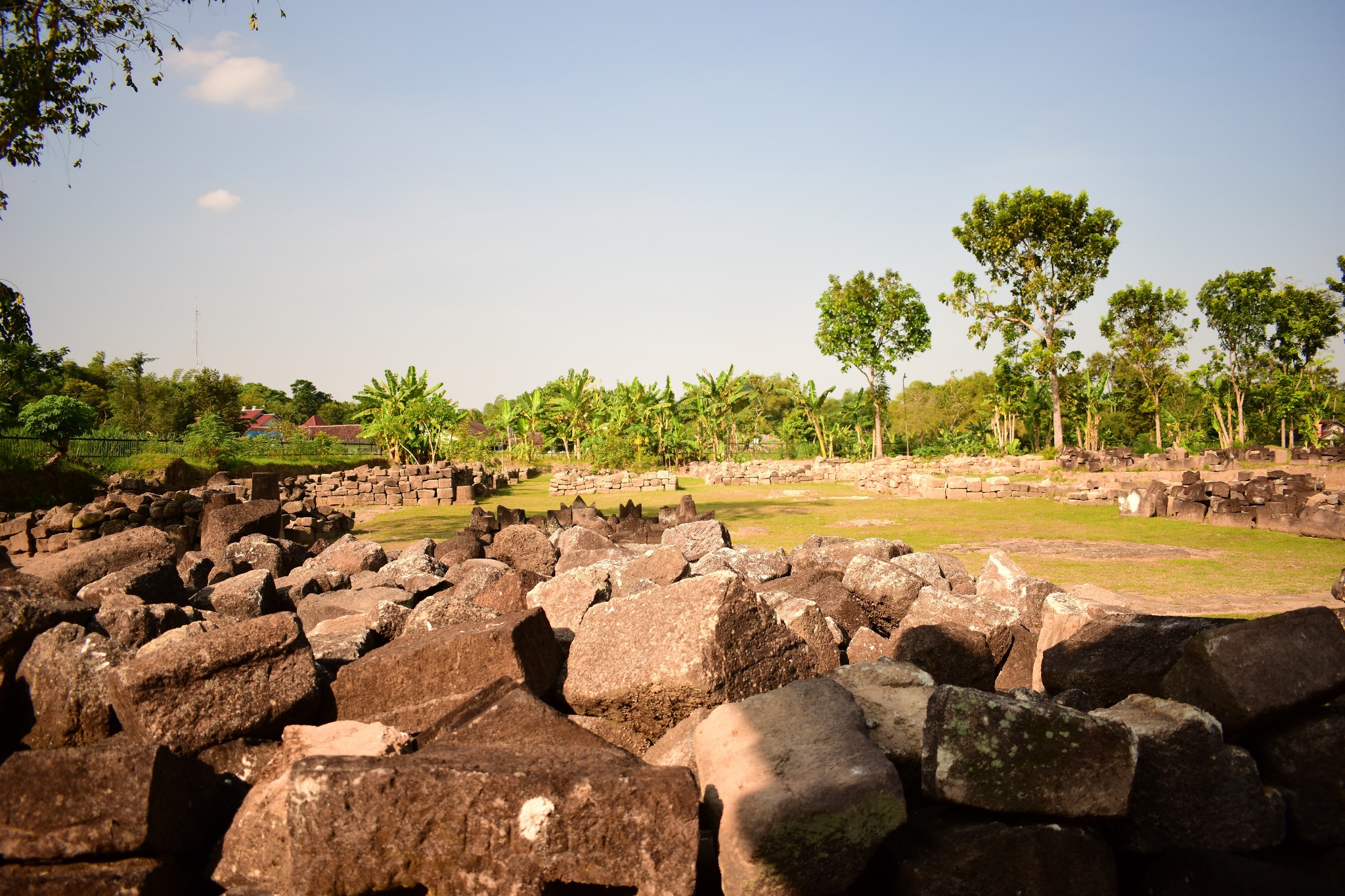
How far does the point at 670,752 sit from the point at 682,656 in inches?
15.6

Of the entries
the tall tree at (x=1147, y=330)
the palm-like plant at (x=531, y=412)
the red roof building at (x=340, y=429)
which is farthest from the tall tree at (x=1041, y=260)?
the red roof building at (x=340, y=429)

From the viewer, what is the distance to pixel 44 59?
12625mm

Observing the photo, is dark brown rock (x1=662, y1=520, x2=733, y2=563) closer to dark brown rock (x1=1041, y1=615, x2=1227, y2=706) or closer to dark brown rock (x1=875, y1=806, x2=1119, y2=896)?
dark brown rock (x1=1041, y1=615, x2=1227, y2=706)

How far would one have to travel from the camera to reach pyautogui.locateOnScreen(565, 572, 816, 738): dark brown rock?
11.0ft

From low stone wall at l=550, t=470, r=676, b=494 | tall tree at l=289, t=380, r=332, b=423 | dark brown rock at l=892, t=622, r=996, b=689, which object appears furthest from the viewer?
tall tree at l=289, t=380, r=332, b=423

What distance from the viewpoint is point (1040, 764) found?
2555mm

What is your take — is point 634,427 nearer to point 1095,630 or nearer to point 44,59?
point 44,59

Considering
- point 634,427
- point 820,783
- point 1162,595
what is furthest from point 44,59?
point 634,427

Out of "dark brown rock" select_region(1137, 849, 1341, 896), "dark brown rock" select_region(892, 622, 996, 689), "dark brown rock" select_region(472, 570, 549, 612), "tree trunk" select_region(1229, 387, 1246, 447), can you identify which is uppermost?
"tree trunk" select_region(1229, 387, 1246, 447)

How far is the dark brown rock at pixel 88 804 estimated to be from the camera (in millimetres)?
2629

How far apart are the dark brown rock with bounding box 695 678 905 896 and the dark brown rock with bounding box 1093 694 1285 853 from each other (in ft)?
2.99

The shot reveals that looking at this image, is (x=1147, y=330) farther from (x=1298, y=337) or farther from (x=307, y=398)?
(x=307, y=398)

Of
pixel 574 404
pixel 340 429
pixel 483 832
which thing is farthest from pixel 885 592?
pixel 340 429

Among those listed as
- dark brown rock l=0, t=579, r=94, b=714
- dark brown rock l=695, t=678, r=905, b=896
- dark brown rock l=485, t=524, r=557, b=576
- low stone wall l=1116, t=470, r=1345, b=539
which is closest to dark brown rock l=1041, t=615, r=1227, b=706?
dark brown rock l=695, t=678, r=905, b=896
